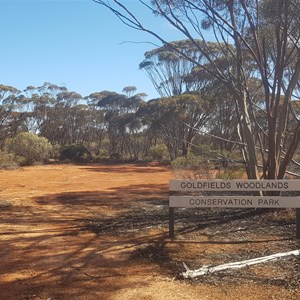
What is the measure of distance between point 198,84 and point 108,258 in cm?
3176

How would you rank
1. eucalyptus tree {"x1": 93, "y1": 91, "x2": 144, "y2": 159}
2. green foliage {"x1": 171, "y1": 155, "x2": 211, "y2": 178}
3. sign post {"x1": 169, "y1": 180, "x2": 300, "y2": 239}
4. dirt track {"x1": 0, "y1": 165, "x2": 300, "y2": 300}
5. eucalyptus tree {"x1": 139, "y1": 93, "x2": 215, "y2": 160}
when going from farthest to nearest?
eucalyptus tree {"x1": 93, "y1": 91, "x2": 144, "y2": 159} < eucalyptus tree {"x1": 139, "y1": 93, "x2": 215, "y2": 160} < green foliage {"x1": 171, "y1": 155, "x2": 211, "y2": 178} < sign post {"x1": 169, "y1": 180, "x2": 300, "y2": 239} < dirt track {"x1": 0, "y1": 165, "x2": 300, "y2": 300}

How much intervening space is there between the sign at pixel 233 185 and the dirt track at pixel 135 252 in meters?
0.82

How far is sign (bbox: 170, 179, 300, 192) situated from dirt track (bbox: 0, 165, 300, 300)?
2.69 ft

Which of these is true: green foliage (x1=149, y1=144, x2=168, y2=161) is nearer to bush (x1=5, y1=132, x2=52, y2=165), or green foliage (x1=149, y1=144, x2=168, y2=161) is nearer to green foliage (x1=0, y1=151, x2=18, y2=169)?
bush (x1=5, y1=132, x2=52, y2=165)

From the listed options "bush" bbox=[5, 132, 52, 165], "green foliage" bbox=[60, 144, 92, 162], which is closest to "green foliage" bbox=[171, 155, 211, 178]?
"bush" bbox=[5, 132, 52, 165]

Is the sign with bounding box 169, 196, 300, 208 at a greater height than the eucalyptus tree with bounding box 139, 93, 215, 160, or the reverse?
the eucalyptus tree with bounding box 139, 93, 215, 160

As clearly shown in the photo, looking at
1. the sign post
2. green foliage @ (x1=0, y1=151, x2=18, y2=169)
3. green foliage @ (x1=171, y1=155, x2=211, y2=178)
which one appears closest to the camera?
the sign post

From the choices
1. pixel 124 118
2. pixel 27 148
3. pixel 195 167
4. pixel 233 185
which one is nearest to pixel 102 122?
pixel 124 118

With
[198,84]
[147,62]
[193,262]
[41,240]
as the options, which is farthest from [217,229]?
[147,62]

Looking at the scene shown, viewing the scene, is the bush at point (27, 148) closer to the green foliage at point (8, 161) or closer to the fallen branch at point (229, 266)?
the green foliage at point (8, 161)

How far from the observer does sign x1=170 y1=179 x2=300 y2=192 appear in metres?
6.74

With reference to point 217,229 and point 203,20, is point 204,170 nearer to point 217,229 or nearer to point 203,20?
point 203,20

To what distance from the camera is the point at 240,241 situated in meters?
6.38

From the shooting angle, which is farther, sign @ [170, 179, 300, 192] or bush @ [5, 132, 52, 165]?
bush @ [5, 132, 52, 165]
